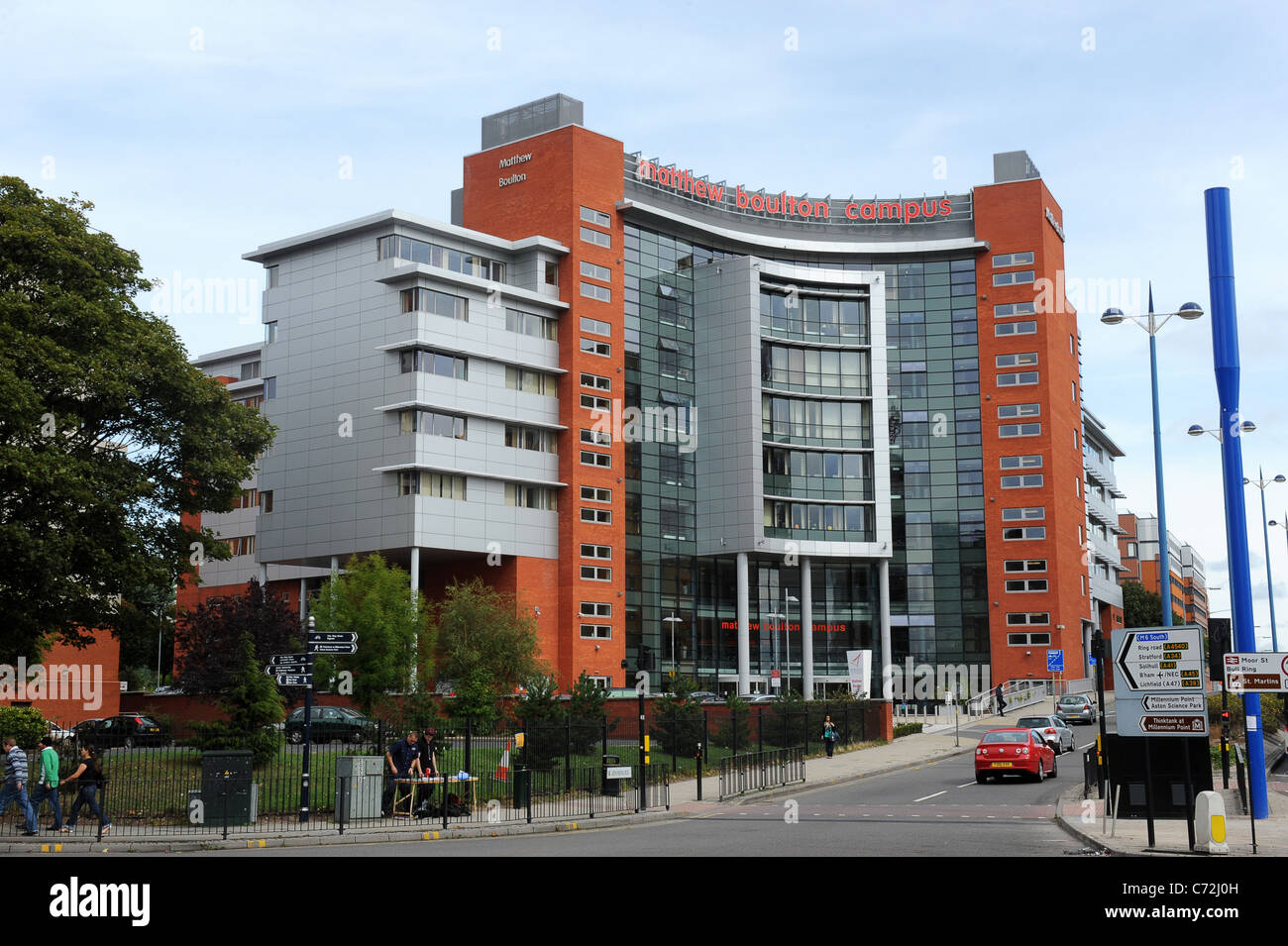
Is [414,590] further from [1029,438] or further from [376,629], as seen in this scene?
[1029,438]

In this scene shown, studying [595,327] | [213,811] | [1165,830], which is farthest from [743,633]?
[213,811]

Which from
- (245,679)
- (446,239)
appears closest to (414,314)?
(446,239)

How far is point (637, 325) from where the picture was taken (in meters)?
78.4

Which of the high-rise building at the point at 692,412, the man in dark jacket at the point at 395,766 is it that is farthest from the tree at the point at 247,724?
the high-rise building at the point at 692,412

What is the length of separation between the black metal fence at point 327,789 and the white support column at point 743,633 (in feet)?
149

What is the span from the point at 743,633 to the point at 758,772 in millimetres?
43229

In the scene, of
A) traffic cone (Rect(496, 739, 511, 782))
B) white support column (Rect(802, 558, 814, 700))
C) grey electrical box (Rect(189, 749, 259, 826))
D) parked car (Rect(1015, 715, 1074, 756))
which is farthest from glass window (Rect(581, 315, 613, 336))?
grey electrical box (Rect(189, 749, 259, 826))

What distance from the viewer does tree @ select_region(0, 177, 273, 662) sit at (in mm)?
34719

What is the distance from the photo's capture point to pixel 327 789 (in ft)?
89.9

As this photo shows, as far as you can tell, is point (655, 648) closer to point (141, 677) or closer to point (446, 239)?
point (446, 239)

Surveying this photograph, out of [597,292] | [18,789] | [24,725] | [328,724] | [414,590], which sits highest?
[597,292]

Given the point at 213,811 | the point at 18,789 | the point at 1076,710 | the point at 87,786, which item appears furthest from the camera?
the point at 1076,710

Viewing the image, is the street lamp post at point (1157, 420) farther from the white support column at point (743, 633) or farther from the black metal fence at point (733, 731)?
the white support column at point (743, 633)
